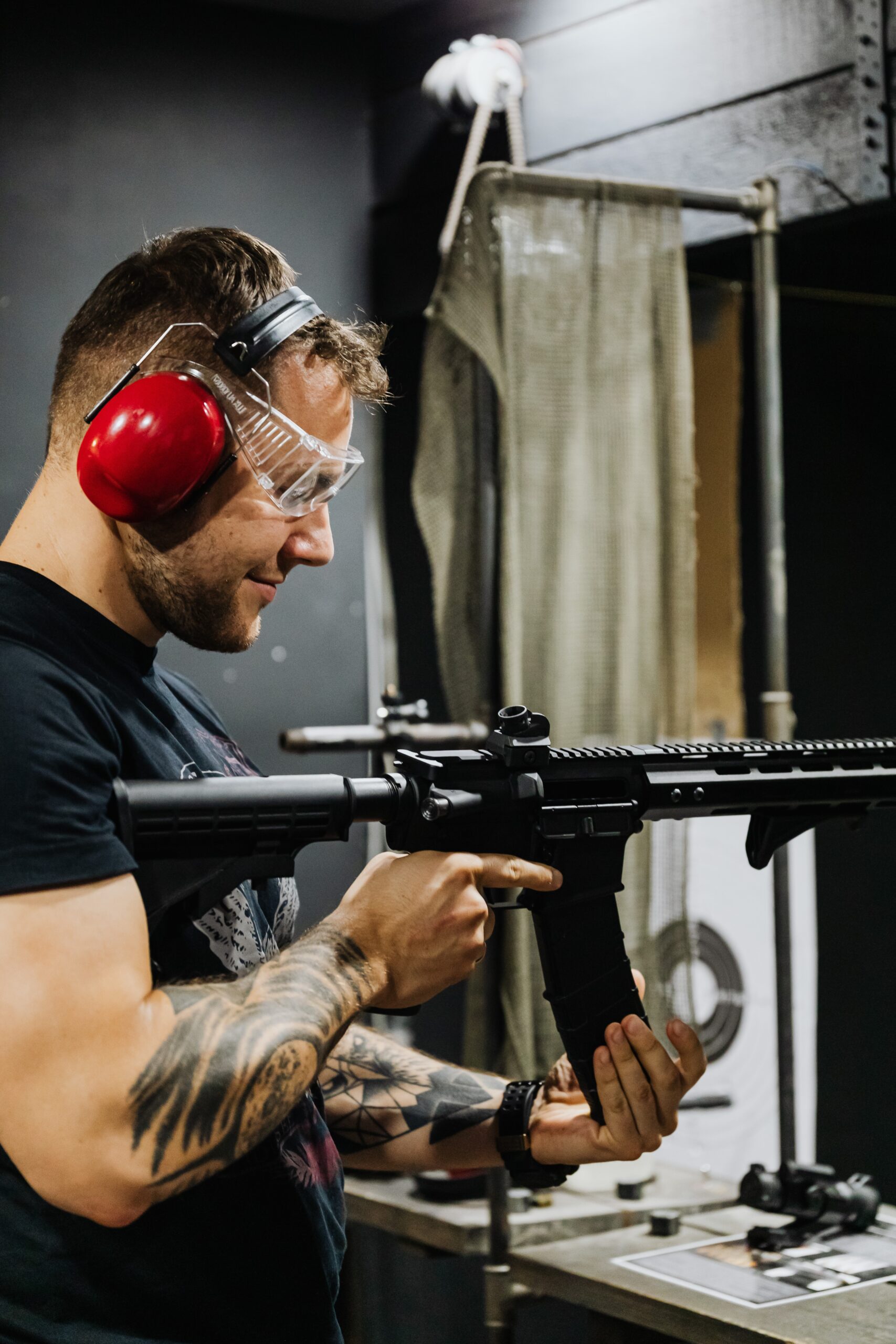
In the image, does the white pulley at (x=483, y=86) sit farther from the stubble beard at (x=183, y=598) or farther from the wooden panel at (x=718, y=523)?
the stubble beard at (x=183, y=598)

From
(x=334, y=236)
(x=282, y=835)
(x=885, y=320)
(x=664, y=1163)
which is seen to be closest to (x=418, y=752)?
(x=282, y=835)

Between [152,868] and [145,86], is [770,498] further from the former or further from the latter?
[145,86]

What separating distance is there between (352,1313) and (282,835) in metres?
1.73

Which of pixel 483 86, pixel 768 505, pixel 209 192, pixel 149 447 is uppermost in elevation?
pixel 483 86

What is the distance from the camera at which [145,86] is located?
2828 millimetres

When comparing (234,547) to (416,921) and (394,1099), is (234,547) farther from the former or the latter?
(394,1099)

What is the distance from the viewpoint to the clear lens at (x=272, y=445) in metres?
1.22

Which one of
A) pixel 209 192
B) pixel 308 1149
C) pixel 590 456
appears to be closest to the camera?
pixel 308 1149

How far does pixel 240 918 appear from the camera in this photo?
1244 mm

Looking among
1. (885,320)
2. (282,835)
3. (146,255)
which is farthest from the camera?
(885,320)

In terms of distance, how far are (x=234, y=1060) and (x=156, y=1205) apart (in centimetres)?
17

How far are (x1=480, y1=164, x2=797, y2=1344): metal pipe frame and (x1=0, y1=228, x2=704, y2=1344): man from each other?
23.8 inches

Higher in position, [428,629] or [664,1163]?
[428,629]

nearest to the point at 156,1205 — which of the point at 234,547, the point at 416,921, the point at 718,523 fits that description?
the point at 416,921
